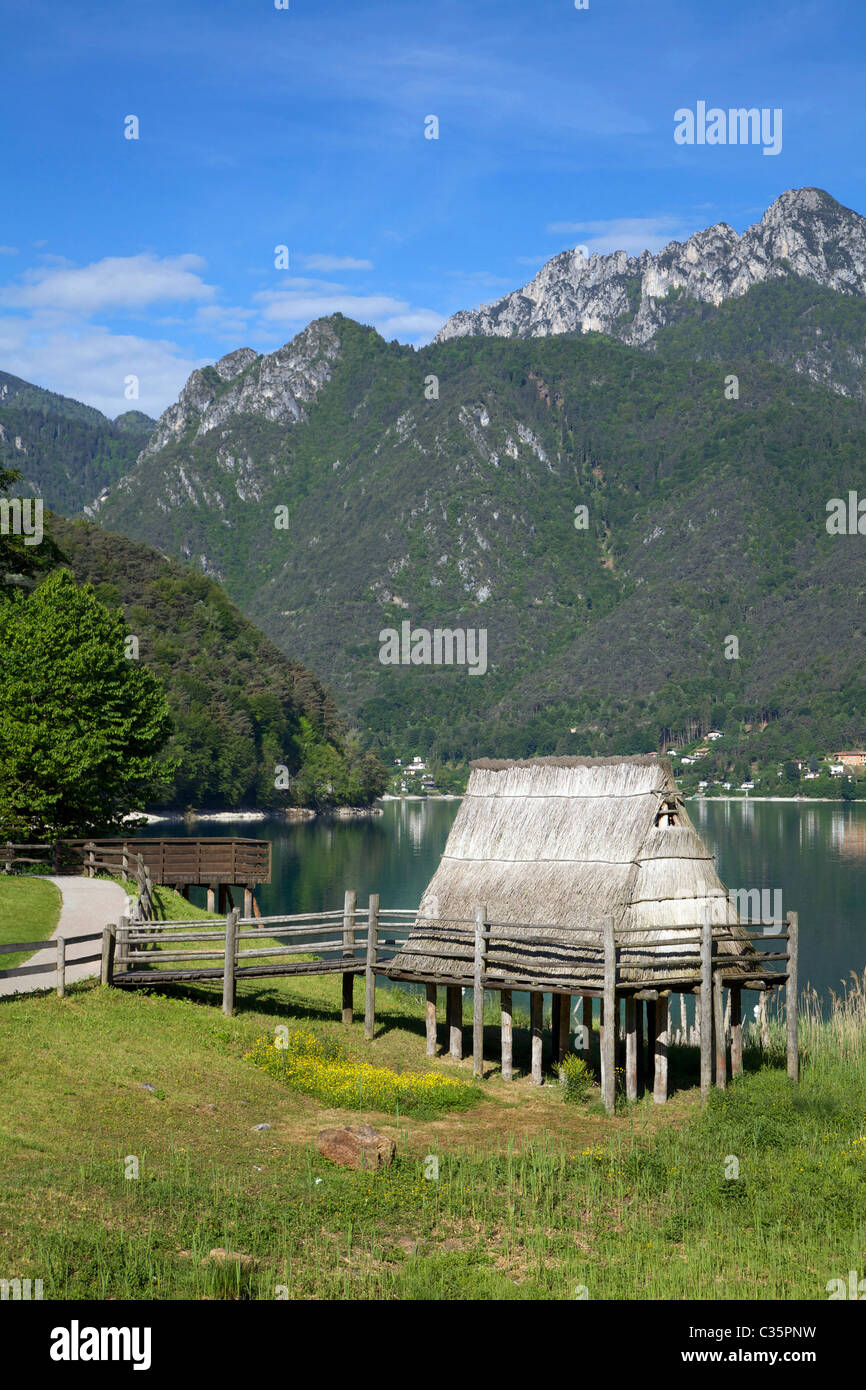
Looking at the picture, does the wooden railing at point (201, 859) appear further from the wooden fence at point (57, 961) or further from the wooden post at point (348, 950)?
the wooden fence at point (57, 961)

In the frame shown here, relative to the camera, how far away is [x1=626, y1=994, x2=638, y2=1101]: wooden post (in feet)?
76.0

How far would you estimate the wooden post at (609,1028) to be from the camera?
878 inches

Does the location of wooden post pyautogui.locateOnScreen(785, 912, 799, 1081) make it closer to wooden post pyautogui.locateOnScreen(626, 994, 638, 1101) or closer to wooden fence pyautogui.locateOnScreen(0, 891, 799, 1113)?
wooden fence pyautogui.locateOnScreen(0, 891, 799, 1113)

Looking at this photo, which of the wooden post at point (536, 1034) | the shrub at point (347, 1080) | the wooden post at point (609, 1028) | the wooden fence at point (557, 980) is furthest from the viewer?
the wooden post at point (536, 1034)

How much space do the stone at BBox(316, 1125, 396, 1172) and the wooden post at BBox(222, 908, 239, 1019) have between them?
665 cm

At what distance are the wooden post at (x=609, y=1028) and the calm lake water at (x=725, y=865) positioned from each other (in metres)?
26.5

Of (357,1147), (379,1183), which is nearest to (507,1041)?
(357,1147)

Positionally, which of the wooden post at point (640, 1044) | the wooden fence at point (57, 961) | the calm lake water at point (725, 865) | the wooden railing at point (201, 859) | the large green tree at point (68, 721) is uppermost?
the large green tree at point (68, 721)

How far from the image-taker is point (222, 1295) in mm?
13188

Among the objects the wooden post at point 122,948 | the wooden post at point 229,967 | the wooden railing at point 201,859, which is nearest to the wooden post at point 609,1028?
the wooden post at point 229,967

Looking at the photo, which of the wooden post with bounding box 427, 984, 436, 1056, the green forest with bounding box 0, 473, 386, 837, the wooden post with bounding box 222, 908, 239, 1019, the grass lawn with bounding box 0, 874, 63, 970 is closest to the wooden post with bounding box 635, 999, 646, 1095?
the wooden post with bounding box 427, 984, 436, 1056

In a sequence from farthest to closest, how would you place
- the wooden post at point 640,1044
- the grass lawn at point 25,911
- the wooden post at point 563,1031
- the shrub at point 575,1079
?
1. the grass lawn at point 25,911
2. the wooden post at point 563,1031
3. the wooden post at point 640,1044
4. the shrub at point 575,1079
